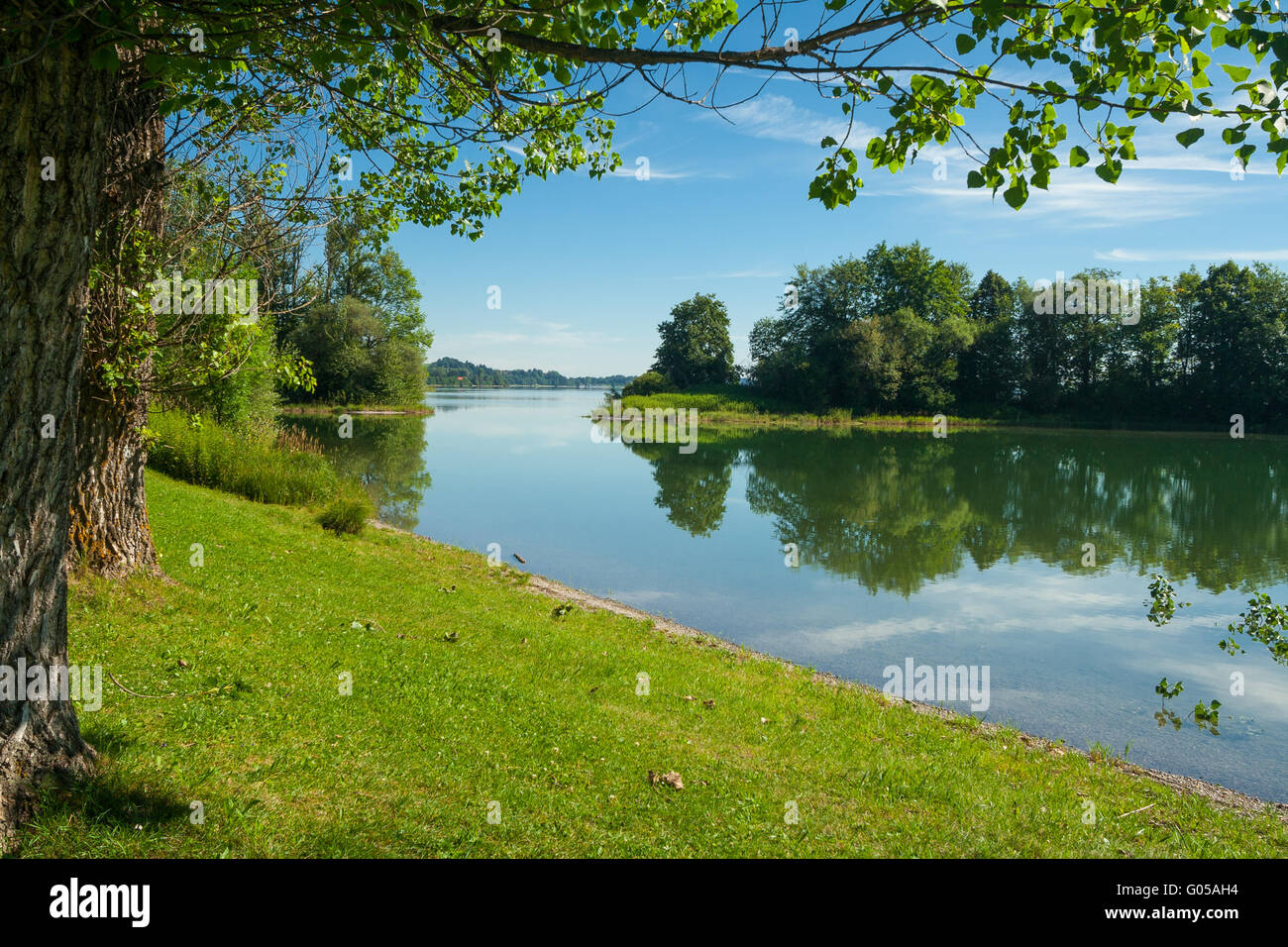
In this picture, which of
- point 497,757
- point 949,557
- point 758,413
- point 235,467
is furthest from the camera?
point 758,413

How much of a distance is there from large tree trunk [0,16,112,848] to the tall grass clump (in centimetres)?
1316

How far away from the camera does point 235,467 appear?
53.8 feet

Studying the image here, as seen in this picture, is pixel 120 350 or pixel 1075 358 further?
pixel 1075 358

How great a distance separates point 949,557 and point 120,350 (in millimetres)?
16077

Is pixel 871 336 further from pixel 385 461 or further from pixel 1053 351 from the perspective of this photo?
pixel 385 461

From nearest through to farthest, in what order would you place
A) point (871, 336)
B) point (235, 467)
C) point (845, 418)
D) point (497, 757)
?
point (497, 757)
point (235, 467)
point (871, 336)
point (845, 418)

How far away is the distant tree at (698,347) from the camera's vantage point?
275 feet

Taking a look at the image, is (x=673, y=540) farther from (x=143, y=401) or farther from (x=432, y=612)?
(x=143, y=401)

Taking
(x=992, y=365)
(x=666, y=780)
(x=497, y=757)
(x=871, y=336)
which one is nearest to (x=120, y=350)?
(x=497, y=757)

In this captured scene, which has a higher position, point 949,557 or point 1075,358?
point 1075,358

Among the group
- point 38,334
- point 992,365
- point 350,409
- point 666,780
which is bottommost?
point 666,780

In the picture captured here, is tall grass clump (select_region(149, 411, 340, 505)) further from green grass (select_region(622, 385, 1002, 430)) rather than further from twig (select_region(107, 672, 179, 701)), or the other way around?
green grass (select_region(622, 385, 1002, 430))
